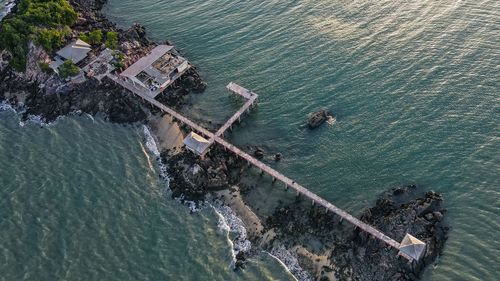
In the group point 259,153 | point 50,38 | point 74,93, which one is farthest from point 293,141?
point 50,38

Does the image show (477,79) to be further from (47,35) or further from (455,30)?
(47,35)

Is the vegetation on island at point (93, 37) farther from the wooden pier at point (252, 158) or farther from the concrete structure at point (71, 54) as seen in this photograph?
the wooden pier at point (252, 158)

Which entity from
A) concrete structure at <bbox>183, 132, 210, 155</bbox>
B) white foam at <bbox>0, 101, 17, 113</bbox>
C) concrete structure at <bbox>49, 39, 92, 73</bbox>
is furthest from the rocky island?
concrete structure at <bbox>183, 132, 210, 155</bbox>

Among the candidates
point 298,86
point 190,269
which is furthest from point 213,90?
point 190,269

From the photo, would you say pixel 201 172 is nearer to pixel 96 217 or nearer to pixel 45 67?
pixel 96 217

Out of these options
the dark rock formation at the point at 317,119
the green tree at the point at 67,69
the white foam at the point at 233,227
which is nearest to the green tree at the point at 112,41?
the green tree at the point at 67,69
